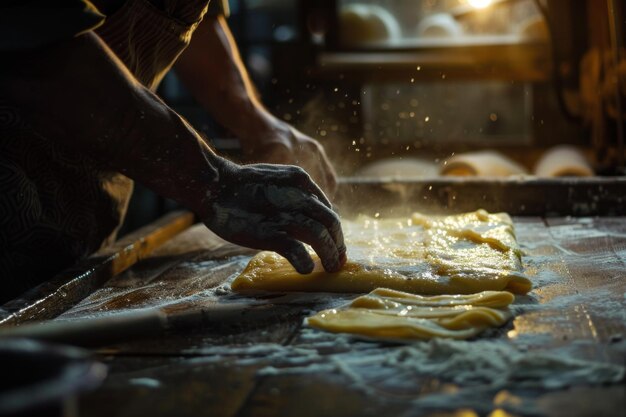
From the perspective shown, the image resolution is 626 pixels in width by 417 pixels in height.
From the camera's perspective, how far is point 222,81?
3.80 m

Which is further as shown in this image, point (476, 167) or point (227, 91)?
point (476, 167)

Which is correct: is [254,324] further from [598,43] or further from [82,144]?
[598,43]

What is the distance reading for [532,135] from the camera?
7988 mm

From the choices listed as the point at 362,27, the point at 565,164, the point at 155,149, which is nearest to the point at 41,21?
the point at 155,149

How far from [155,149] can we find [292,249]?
0.50m

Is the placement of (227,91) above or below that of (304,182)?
above

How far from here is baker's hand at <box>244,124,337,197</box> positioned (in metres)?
3.56

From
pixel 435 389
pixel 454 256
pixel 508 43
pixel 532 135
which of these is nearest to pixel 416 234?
pixel 454 256

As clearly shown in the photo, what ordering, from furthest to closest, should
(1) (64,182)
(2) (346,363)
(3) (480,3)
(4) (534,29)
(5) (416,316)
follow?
(4) (534,29) < (3) (480,3) < (1) (64,182) < (5) (416,316) < (2) (346,363)

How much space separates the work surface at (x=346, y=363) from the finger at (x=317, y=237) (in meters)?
0.11

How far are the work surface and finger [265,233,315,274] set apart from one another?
112 millimetres

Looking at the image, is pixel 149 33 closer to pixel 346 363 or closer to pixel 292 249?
pixel 292 249

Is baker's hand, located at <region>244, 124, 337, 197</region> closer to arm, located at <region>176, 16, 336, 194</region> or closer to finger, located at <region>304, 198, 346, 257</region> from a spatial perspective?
arm, located at <region>176, 16, 336, 194</region>

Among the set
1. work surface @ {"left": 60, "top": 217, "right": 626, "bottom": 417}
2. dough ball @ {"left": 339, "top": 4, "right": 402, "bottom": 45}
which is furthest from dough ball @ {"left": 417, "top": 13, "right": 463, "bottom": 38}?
work surface @ {"left": 60, "top": 217, "right": 626, "bottom": 417}
